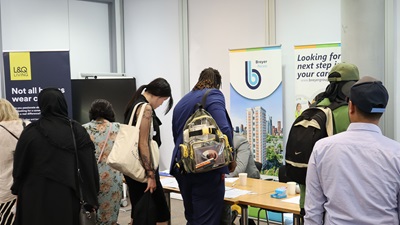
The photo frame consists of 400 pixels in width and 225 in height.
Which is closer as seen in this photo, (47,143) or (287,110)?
(47,143)

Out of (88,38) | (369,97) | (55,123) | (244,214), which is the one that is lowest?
(244,214)

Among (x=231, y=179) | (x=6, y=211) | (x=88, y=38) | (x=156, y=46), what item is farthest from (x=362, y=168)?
(x=88, y=38)

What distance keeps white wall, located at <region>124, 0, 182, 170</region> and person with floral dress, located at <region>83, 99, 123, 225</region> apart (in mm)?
3218

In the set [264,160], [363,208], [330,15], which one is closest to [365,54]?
[363,208]

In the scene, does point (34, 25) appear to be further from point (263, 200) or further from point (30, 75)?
point (263, 200)

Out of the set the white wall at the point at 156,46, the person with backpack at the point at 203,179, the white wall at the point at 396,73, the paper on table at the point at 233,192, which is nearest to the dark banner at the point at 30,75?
the white wall at the point at 156,46

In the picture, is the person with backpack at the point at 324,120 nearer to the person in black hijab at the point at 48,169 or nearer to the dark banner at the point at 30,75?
the person in black hijab at the point at 48,169

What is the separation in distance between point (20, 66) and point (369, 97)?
17.7 feet

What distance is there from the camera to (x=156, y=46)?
771 cm

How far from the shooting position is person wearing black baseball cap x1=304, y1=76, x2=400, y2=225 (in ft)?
6.66

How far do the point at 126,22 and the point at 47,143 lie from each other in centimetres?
516

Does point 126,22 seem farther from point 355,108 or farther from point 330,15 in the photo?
point 355,108

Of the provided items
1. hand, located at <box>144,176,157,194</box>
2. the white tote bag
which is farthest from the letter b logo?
hand, located at <box>144,176,157,194</box>

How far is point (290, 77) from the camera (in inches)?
235
